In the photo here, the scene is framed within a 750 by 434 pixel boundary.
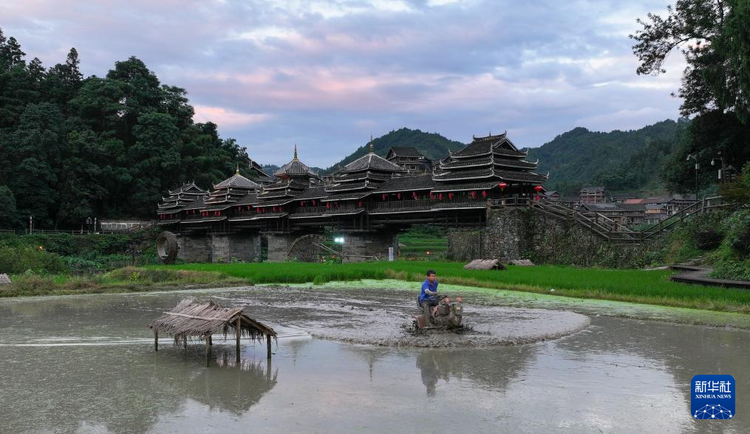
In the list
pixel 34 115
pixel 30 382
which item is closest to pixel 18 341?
pixel 30 382

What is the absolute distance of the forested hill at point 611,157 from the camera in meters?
93.9

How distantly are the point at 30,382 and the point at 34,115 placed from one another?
59493mm

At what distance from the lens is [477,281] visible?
73.7ft

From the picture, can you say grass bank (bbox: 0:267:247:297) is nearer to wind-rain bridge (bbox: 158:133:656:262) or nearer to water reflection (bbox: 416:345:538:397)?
wind-rain bridge (bbox: 158:133:656:262)

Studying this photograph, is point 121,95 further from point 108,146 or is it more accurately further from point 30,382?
point 30,382

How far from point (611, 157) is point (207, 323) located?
397ft

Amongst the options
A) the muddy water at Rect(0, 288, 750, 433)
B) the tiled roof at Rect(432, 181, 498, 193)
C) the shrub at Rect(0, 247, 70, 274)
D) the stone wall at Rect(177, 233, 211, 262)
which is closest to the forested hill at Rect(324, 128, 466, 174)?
the stone wall at Rect(177, 233, 211, 262)

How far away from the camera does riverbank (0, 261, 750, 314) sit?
15914 millimetres

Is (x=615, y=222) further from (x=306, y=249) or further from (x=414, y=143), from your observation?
(x=414, y=143)

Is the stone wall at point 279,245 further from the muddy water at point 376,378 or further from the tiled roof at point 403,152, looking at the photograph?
the tiled roof at point 403,152

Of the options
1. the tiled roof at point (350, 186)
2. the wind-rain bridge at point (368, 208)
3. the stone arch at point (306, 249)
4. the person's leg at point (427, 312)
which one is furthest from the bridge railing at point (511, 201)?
the person's leg at point (427, 312)

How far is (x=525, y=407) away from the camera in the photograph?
23.3 ft

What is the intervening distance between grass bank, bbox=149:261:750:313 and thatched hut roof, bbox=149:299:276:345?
11.8 meters

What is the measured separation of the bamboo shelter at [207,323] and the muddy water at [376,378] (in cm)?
48
